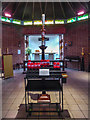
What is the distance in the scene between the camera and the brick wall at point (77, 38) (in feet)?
32.8

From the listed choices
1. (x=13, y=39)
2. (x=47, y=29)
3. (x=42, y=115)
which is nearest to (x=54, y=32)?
(x=47, y=29)

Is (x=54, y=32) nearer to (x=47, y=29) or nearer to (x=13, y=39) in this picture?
(x=47, y=29)

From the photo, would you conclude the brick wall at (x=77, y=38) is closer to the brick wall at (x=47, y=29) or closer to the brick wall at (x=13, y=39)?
the brick wall at (x=47, y=29)

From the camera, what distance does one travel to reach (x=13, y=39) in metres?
11.2

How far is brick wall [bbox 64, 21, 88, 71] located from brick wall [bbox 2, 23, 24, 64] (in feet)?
13.9

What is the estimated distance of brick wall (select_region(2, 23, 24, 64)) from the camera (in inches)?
422

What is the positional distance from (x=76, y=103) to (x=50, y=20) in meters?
9.35

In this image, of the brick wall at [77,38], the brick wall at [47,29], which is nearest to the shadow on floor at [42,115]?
the brick wall at [77,38]

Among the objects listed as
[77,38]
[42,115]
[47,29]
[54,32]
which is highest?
[47,29]

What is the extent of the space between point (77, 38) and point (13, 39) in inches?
221

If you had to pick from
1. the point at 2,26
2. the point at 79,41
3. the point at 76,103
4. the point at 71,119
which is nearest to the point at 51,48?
the point at 79,41

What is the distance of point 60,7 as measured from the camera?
11031 millimetres

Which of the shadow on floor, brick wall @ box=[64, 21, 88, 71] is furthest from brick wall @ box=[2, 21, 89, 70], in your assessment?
the shadow on floor

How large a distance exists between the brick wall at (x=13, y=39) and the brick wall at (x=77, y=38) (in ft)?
13.9
